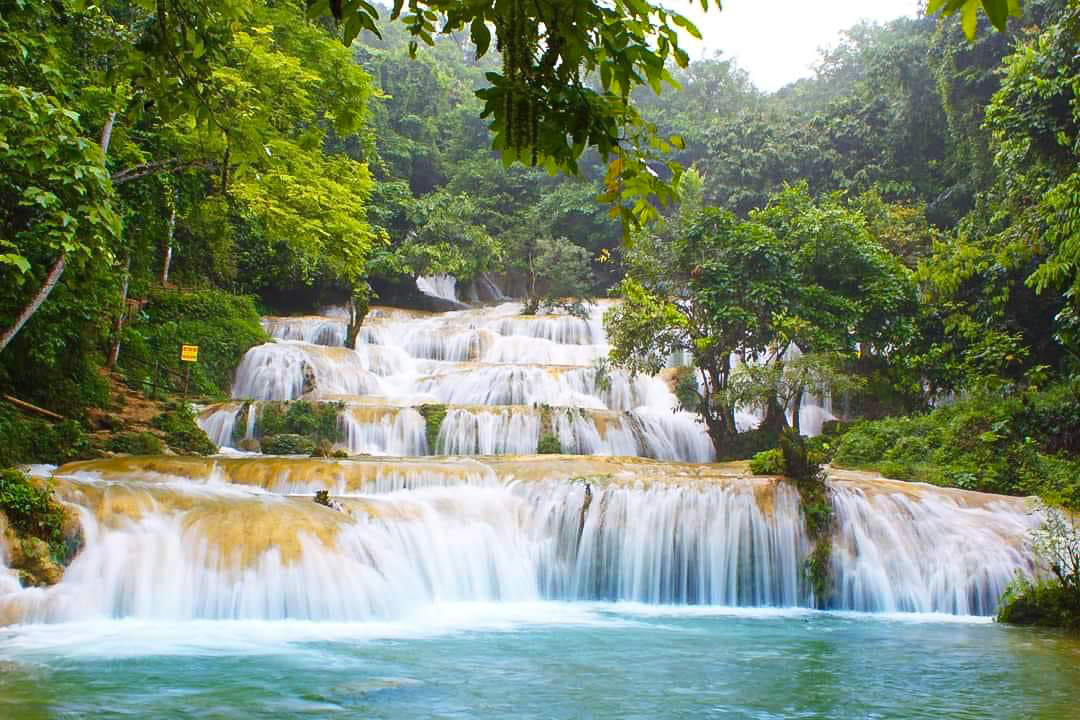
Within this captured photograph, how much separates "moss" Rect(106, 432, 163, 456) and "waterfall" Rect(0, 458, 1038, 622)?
5.74 ft

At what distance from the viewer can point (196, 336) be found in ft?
60.7

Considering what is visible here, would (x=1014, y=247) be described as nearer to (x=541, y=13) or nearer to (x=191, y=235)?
(x=541, y=13)

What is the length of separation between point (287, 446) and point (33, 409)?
3.83m

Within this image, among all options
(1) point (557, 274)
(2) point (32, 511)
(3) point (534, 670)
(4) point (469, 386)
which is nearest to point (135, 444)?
(2) point (32, 511)

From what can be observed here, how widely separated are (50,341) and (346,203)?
4.38 metres

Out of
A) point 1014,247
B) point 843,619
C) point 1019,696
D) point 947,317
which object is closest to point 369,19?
point 1019,696

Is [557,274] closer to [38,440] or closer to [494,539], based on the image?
[494,539]

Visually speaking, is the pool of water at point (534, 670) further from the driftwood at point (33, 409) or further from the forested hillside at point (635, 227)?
the driftwood at point (33, 409)

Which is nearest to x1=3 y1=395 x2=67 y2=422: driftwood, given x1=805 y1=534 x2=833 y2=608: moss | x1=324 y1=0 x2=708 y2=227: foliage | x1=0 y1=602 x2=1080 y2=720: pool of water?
x1=0 y1=602 x2=1080 y2=720: pool of water

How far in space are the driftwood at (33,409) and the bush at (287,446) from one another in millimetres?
3201

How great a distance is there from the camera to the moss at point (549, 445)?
15.3 metres

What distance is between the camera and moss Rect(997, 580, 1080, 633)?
7.55m

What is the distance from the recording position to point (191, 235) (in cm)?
2152

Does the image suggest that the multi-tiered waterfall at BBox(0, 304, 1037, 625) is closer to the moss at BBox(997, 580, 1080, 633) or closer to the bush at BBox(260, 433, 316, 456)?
the moss at BBox(997, 580, 1080, 633)
